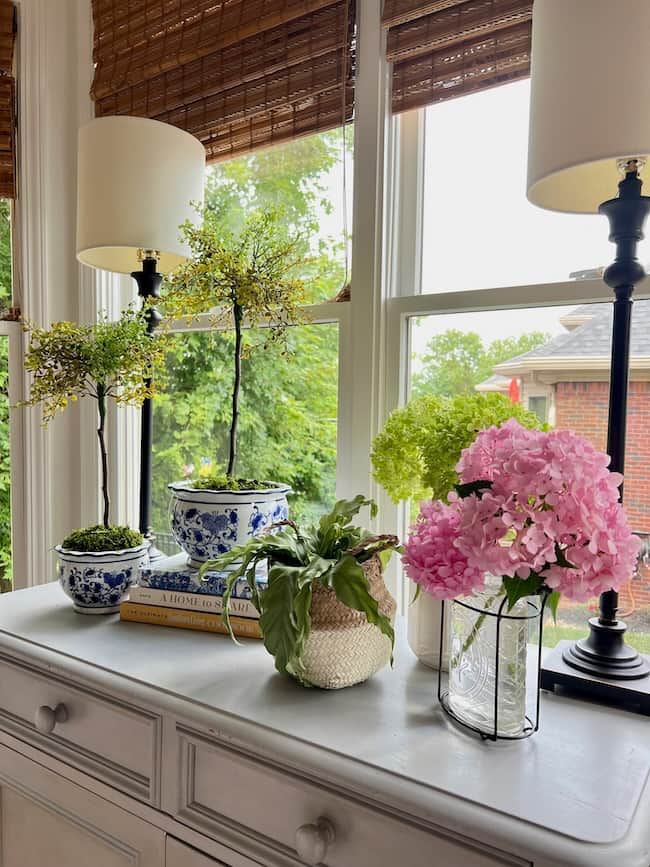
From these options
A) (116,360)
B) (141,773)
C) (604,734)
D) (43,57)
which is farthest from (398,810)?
(43,57)

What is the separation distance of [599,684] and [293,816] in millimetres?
431

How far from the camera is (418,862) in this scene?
2.07ft

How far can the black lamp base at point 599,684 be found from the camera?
0.79 m

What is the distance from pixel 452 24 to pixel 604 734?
1.25 m

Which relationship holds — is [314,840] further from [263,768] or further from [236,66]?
[236,66]

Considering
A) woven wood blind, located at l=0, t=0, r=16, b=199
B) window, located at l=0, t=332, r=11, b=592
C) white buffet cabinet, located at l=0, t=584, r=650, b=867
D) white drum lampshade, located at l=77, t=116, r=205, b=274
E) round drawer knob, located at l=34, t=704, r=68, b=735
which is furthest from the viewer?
window, located at l=0, t=332, r=11, b=592

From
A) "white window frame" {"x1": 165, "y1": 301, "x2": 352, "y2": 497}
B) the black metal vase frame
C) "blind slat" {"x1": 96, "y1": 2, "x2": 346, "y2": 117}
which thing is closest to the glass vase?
the black metal vase frame

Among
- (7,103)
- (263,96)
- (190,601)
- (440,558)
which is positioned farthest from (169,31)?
(440,558)

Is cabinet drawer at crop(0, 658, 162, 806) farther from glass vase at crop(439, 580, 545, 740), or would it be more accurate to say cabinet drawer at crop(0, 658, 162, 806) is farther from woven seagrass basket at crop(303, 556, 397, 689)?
glass vase at crop(439, 580, 545, 740)

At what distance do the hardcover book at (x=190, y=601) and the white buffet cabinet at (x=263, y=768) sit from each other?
0.05 m

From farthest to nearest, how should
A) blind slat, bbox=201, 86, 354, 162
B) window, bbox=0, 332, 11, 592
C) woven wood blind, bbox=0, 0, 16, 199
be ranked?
window, bbox=0, 332, 11, 592
woven wood blind, bbox=0, 0, 16, 199
blind slat, bbox=201, 86, 354, 162

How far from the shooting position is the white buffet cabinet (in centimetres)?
60

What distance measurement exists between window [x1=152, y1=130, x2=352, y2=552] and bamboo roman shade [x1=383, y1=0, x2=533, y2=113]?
0.64 feet

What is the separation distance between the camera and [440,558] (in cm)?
71
